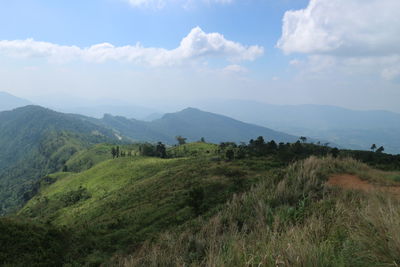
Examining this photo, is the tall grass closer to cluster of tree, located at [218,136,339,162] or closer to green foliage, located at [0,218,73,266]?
green foliage, located at [0,218,73,266]

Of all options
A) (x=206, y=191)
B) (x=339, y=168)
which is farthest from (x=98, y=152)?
(x=339, y=168)

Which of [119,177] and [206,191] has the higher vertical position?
[206,191]

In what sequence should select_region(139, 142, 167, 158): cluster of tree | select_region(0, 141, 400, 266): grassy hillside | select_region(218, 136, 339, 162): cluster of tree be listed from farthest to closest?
1. select_region(139, 142, 167, 158): cluster of tree
2. select_region(218, 136, 339, 162): cluster of tree
3. select_region(0, 141, 400, 266): grassy hillside

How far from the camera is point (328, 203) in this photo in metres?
6.98

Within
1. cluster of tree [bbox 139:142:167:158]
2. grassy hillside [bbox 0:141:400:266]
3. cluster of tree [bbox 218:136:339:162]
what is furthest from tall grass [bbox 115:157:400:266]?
cluster of tree [bbox 139:142:167:158]

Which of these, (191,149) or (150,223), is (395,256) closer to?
(150,223)

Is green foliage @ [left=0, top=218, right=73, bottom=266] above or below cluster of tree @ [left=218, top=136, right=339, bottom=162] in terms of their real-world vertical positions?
below

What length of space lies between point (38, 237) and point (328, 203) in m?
16.1

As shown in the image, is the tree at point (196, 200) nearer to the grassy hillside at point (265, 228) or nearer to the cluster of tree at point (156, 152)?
the grassy hillside at point (265, 228)

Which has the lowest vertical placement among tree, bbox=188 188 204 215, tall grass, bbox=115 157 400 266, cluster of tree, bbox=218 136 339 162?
tree, bbox=188 188 204 215

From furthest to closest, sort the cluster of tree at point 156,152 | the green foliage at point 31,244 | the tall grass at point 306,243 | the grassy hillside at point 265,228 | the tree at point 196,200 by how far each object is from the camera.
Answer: the cluster of tree at point 156,152 < the tree at point 196,200 < the green foliage at point 31,244 < the grassy hillside at point 265,228 < the tall grass at point 306,243

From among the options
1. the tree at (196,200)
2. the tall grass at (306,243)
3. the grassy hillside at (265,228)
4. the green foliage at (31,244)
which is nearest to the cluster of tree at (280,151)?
the grassy hillside at (265,228)

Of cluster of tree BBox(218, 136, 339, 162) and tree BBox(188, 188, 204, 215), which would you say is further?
cluster of tree BBox(218, 136, 339, 162)

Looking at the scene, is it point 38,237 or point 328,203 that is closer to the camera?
point 328,203
